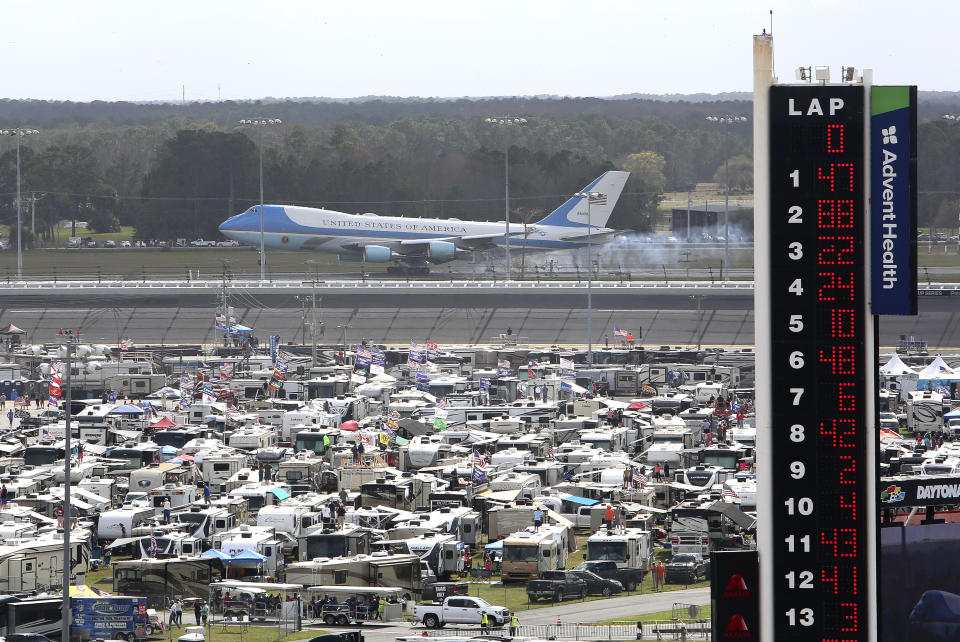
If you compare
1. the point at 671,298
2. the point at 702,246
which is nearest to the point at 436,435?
the point at 671,298

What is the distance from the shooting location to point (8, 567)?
28859mm

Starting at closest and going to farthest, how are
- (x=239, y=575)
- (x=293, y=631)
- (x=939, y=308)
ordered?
(x=293, y=631) < (x=239, y=575) < (x=939, y=308)

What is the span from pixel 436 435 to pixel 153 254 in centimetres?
8328

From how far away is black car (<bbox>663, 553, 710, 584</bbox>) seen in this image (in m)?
30.6

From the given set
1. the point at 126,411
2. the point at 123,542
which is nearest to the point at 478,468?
the point at 123,542

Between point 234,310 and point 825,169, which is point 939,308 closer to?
point 234,310

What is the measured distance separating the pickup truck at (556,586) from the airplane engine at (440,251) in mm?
70807

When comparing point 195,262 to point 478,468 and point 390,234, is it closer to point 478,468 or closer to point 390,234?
point 390,234

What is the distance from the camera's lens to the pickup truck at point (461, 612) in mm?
27125

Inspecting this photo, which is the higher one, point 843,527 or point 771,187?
point 771,187

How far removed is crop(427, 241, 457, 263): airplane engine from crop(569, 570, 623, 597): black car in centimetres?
7095

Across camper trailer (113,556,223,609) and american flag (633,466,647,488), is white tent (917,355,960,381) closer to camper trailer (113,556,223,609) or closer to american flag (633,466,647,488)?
american flag (633,466,647,488)

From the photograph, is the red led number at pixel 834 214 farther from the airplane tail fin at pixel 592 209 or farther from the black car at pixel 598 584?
the airplane tail fin at pixel 592 209

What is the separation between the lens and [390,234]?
10125 cm
